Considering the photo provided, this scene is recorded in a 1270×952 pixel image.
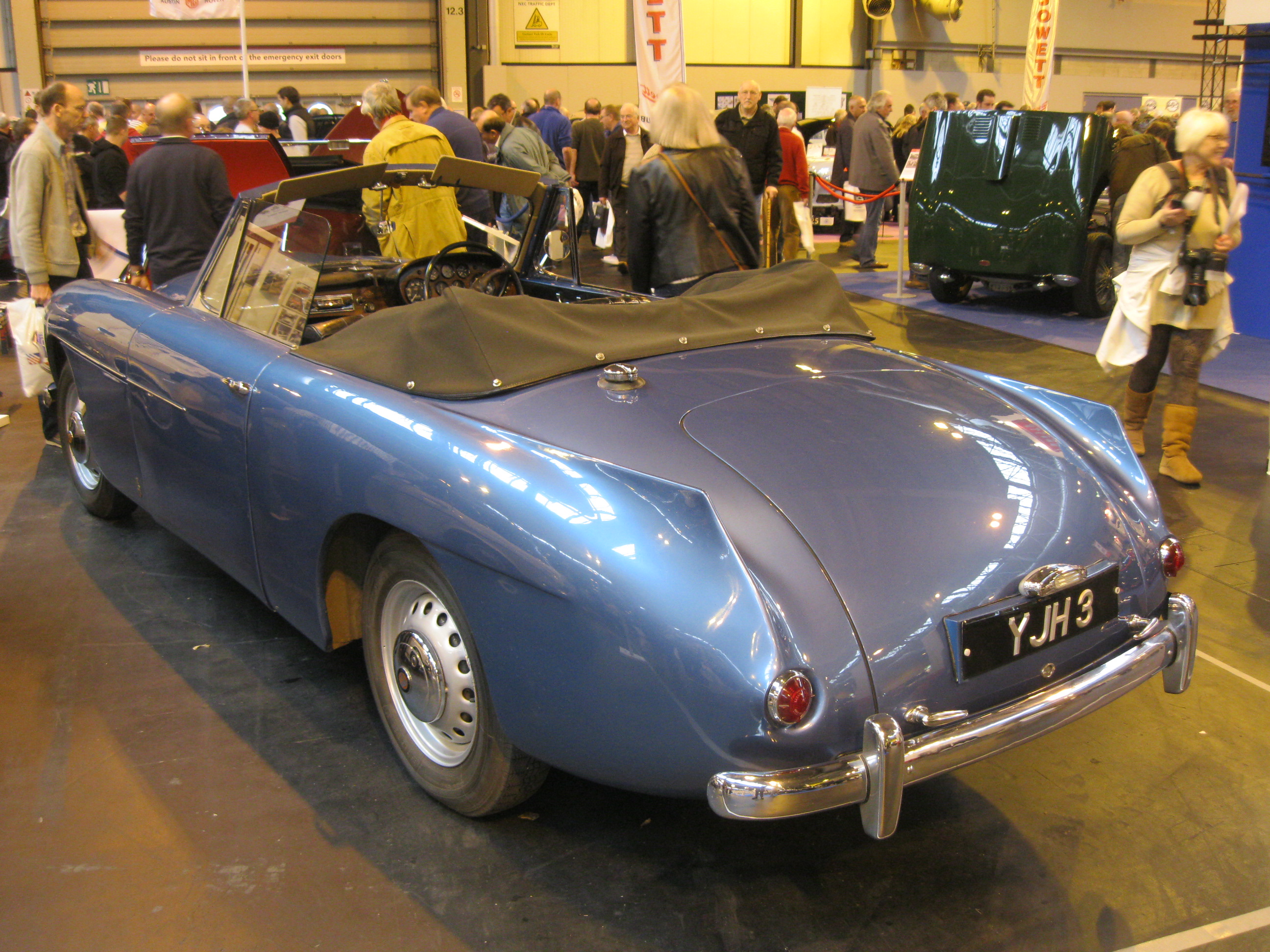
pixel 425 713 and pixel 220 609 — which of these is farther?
pixel 220 609

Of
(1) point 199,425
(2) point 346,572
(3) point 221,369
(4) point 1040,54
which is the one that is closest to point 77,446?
(1) point 199,425

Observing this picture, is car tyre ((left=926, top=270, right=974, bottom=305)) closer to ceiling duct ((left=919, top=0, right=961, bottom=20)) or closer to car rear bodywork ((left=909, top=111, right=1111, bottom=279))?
car rear bodywork ((left=909, top=111, right=1111, bottom=279))

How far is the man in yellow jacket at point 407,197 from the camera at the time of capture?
4.16m

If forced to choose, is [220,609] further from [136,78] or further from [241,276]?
[136,78]

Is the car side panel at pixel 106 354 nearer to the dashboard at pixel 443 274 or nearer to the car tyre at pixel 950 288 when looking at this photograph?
the dashboard at pixel 443 274

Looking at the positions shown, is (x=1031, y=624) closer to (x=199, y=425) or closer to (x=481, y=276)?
(x=199, y=425)

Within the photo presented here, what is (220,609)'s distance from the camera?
3781 millimetres

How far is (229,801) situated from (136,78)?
2015cm

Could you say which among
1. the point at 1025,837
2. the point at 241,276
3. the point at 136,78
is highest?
the point at 136,78

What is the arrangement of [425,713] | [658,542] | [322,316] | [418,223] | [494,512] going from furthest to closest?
[418,223]
[322,316]
[425,713]
[494,512]
[658,542]

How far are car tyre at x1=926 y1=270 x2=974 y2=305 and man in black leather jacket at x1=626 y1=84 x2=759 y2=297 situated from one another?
4989 mm

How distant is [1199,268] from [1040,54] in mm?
11016

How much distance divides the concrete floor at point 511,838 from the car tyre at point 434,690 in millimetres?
109

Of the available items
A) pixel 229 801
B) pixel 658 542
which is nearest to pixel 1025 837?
pixel 658 542
